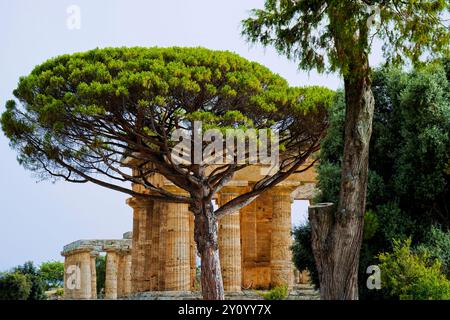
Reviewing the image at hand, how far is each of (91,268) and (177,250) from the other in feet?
48.2

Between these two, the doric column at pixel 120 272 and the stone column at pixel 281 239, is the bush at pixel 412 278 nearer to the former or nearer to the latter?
the stone column at pixel 281 239

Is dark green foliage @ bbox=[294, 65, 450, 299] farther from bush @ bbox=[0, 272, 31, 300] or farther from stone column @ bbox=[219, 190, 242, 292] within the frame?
bush @ bbox=[0, 272, 31, 300]

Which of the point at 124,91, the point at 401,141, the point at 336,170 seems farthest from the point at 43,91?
the point at 401,141

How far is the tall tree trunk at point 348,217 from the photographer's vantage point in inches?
544

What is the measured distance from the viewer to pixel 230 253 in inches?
1176

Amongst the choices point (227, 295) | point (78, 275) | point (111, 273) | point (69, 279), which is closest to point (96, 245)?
point (111, 273)

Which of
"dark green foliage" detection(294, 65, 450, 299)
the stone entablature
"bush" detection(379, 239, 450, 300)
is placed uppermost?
"dark green foliage" detection(294, 65, 450, 299)

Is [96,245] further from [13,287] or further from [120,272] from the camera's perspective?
[13,287]

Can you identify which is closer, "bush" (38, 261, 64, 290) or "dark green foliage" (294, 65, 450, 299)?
"dark green foliage" (294, 65, 450, 299)

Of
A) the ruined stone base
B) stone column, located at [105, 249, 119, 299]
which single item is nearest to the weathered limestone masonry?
stone column, located at [105, 249, 119, 299]

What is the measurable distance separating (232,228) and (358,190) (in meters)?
16.5

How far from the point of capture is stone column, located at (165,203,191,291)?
29297mm

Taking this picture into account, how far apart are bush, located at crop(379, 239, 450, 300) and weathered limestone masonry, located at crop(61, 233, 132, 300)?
25.2 m

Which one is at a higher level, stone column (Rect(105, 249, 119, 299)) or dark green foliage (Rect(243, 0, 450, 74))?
dark green foliage (Rect(243, 0, 450, 74))
